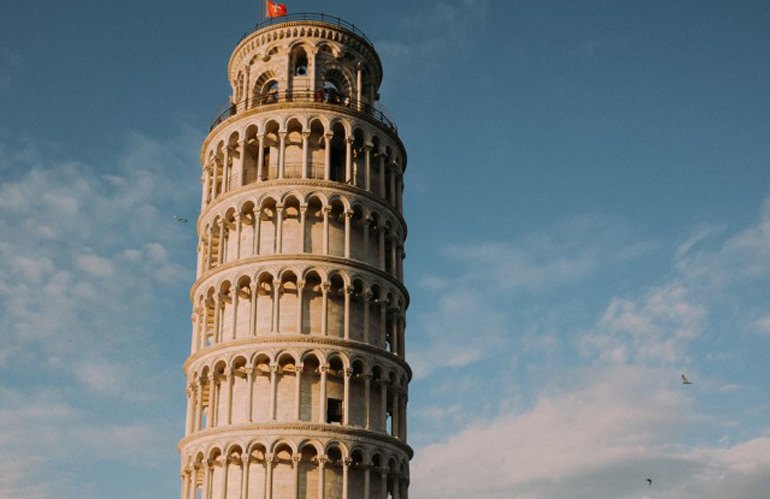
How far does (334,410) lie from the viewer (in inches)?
2003

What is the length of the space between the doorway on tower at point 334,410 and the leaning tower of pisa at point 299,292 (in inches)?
2.5

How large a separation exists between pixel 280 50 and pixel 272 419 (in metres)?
24.4

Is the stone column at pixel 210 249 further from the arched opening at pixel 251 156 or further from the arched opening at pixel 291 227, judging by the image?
the arched opening at pixel 291 227

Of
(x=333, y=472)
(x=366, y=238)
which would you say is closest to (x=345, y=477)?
(x=333, y=472)

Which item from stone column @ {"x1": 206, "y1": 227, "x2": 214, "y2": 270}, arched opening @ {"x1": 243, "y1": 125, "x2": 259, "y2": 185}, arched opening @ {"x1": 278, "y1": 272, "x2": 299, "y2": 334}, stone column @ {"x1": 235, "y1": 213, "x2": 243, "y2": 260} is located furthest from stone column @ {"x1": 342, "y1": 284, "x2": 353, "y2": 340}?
arched opening @ {"x1": 243, "y1": 125, "x2": 259, "y2": 185}

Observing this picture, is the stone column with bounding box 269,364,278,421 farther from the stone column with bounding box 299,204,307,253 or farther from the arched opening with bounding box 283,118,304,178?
the arched opening with bounding box 283,118,304,178

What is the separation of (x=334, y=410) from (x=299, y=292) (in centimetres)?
663

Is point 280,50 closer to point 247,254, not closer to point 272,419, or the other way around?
point 247,254

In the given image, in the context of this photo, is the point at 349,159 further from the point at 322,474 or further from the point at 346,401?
A: the point at 322,474

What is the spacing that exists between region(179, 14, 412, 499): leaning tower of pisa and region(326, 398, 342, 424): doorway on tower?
64mm

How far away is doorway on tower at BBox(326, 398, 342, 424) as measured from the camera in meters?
50.6

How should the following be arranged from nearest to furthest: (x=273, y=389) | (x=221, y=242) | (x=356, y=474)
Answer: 1. (x=273, y=389)
2. (x=356, y=474)
3. (x=221, y=242)

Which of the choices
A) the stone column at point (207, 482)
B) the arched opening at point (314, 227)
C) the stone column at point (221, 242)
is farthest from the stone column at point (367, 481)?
the stone column at point (221, 242)

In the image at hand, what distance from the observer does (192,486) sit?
50.7 metres
